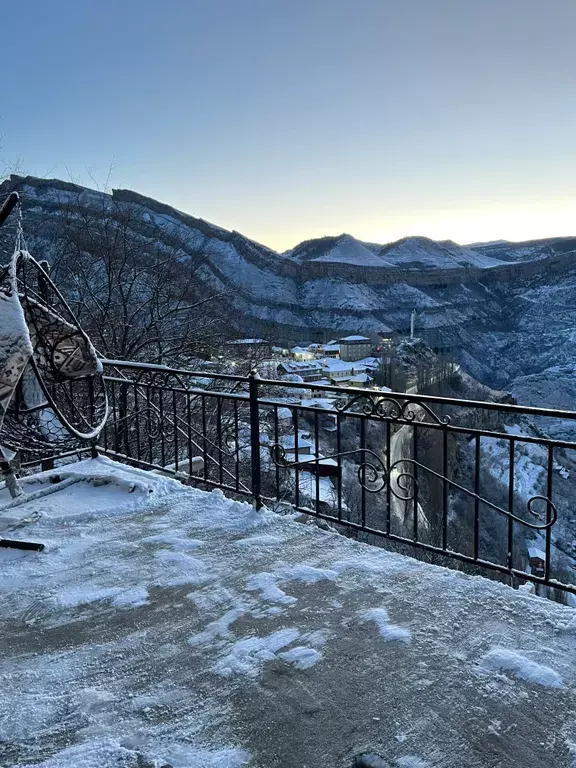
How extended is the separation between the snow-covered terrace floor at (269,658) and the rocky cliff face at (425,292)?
1363 cm

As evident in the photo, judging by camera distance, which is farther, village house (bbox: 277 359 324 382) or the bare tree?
village house (bbox: 277 359 324 382)

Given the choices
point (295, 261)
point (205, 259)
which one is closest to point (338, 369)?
point (205, 259)

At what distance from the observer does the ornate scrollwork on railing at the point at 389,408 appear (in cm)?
284

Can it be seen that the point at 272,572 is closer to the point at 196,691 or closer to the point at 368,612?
the point at 368,612

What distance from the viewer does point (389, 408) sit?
301 cm

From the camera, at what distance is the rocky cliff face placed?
31.4 meters

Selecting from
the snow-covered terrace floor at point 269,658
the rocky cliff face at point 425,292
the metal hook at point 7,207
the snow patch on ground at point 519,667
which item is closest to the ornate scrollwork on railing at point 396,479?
the snow-covered terrace floor at point 269,658

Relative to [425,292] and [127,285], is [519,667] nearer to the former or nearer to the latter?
[127,285]

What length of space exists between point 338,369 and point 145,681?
26729 millimetres

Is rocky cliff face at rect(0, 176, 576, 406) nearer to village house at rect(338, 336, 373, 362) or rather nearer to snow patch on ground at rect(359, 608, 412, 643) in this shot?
village house at rect(338, 336, 373, 362)

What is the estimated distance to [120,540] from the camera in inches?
123

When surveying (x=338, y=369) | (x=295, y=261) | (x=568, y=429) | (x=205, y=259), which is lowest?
(x=568, y=429)

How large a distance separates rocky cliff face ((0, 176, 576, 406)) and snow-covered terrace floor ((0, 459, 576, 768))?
13634mm

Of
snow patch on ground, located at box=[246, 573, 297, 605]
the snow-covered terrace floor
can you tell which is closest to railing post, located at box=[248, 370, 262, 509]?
the snow-covered terrace floor
